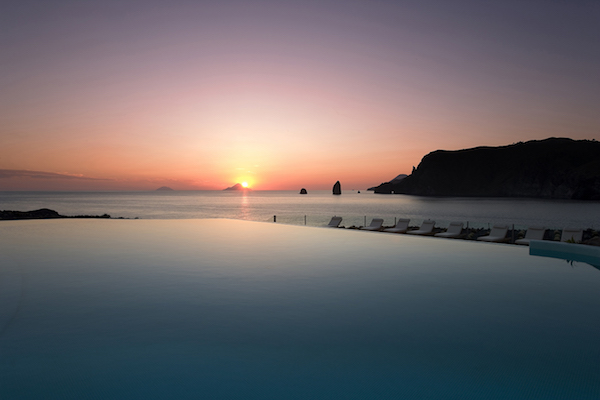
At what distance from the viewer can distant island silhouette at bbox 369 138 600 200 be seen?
94250mm

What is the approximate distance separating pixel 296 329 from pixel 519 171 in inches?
4753

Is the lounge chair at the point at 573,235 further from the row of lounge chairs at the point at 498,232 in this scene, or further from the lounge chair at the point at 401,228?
the lounge chair at the point at 401,228

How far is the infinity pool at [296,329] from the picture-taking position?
10.2 ft

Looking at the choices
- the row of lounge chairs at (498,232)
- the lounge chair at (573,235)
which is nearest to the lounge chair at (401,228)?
the row of lounge chairs at (498,232)

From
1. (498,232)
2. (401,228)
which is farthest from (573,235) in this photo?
(401,228)

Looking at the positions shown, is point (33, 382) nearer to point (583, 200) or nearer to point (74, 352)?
point (74, 352)

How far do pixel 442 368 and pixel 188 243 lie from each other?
9457mm

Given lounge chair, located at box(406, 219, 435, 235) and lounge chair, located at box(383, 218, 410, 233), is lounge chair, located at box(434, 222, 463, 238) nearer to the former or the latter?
lounge chair, located at box(406, 219, 435, 235)

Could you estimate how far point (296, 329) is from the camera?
4273mm

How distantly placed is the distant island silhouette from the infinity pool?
109m

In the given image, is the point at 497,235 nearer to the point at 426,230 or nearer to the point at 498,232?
the point at 498,232

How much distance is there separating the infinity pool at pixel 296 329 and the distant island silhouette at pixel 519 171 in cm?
10939

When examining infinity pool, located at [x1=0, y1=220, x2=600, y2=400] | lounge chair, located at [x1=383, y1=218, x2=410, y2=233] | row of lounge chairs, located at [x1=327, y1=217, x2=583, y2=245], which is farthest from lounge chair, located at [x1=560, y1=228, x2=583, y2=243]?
lounge chair, located at [x1=383, y1=218, x2=410, y2=233]

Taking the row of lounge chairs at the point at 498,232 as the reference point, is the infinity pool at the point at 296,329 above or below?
below
